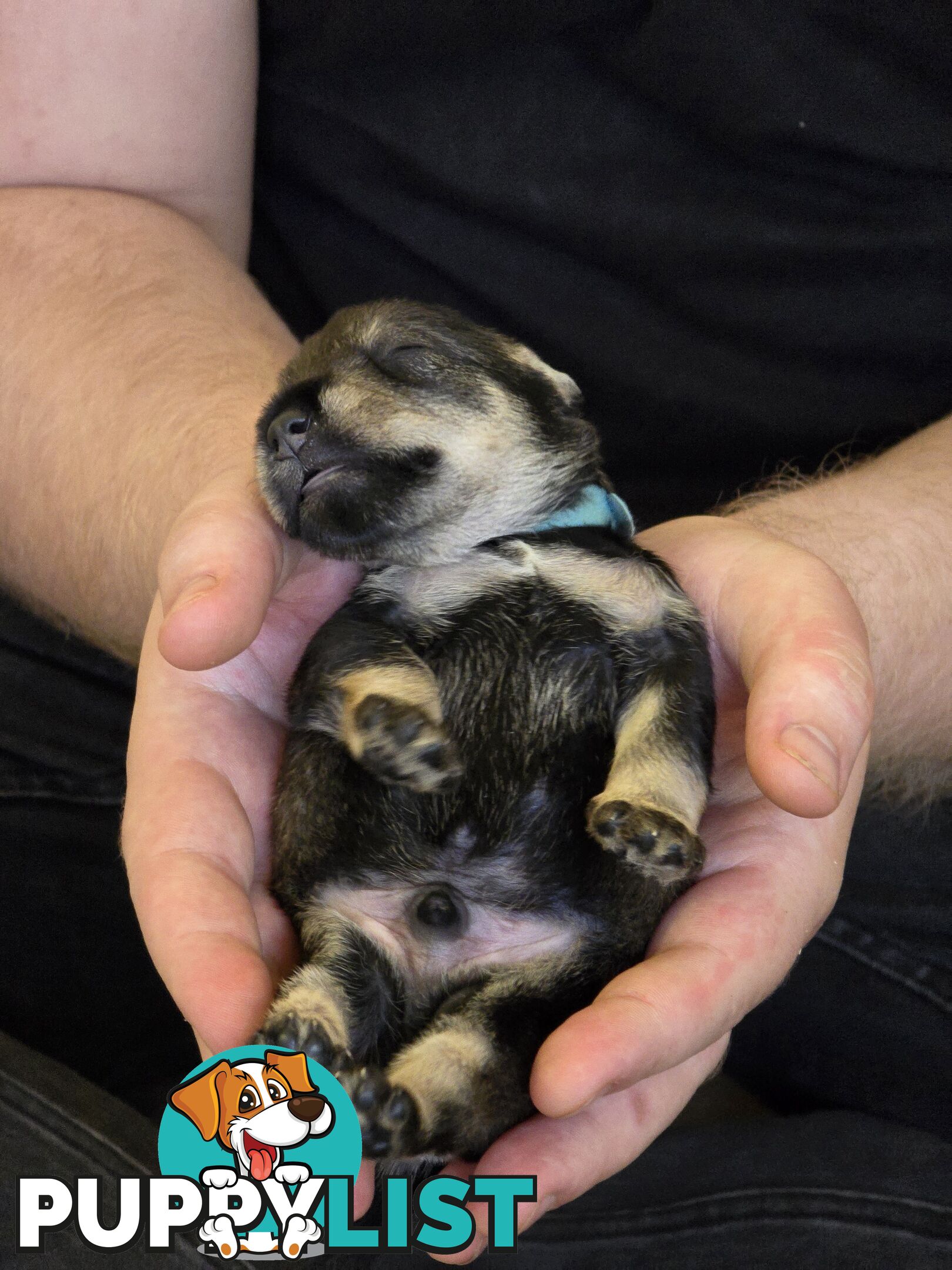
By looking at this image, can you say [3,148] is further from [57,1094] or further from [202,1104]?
[202,1104]

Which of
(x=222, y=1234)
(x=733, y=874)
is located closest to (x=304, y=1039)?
(x=222, y=1234)

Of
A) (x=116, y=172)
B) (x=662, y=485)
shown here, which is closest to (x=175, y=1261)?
(x=662, y=485)

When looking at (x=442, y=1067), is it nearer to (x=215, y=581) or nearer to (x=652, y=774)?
(x=652, y=774)

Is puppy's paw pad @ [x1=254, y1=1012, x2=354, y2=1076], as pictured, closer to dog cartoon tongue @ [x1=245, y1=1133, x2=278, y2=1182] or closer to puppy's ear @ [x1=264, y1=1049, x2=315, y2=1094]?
puppy's ear @ [x1=264, y1=1049, x2=315, y2=1094]

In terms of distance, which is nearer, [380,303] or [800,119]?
[380,303]

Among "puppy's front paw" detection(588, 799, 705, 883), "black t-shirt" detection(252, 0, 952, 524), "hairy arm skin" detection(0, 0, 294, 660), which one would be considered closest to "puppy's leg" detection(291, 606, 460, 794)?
"puppy's front paw" detection(588, 799, 705, 883)

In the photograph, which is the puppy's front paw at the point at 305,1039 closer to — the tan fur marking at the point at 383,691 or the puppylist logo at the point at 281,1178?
the puppylist logo at the point at 281,1178
